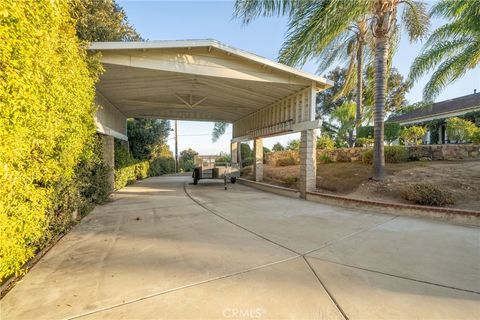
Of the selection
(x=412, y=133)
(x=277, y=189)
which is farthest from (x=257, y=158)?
(x=412, y=133)

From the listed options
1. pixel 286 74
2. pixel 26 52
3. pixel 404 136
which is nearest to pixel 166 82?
pixel 286 74

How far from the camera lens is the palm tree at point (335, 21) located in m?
6.59

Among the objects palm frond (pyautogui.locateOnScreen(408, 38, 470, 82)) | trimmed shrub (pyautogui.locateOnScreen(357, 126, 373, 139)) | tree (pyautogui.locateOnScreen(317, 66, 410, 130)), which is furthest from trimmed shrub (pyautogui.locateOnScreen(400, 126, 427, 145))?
palm frond (pyautogui.locateOnScreen(408, 38, 470, 82))

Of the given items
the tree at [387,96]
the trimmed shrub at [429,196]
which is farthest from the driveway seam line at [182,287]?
the tree at [387,96]

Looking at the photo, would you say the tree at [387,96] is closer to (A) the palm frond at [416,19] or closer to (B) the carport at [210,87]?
(A) the palm frond at [416,19]

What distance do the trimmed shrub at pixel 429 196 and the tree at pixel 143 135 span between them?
52.3 ft

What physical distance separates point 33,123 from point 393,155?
1174 centimetres

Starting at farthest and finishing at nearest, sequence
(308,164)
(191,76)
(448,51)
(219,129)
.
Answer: (219,129) < (448,51) < (308,164) < (191,76)

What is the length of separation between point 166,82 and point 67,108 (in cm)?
476

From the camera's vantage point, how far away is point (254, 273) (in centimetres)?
273

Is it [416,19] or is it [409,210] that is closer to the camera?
[409,210]

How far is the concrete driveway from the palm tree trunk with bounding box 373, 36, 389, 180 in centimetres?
323

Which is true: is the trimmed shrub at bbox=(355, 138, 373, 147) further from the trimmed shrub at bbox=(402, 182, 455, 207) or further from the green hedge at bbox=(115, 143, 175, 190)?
the green hedge at bbox=(115, 143, 175, 190)

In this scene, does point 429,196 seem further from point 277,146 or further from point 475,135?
point 277,146
